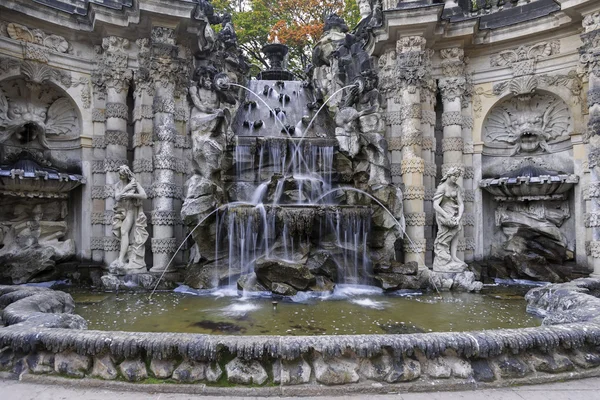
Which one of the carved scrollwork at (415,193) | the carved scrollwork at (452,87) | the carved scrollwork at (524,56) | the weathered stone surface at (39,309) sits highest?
the carved scrollwork at (524,56)

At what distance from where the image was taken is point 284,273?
797cm

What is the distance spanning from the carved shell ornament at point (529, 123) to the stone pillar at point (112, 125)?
1068 cm

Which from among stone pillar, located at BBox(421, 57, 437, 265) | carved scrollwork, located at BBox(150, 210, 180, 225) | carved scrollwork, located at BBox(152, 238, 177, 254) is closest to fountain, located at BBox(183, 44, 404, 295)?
carved scrollwork, located at BBox(152, 238, 177, 254)

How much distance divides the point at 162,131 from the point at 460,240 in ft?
28.8

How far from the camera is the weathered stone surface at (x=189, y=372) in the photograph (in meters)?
3.61

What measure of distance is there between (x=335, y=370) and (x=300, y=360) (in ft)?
1.13

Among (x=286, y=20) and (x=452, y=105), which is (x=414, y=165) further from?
(x=286, y=20)

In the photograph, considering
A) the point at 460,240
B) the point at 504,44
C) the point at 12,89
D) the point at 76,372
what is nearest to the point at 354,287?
the point at 460,240

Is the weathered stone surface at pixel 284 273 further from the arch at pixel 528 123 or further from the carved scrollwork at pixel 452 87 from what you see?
the arch at pixel 528 123

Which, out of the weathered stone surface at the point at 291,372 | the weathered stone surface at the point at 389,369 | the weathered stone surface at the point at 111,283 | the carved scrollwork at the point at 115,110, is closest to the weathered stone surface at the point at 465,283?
the weathered stone surface at the point at 389,369

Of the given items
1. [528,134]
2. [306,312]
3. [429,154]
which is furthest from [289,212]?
[528,134]

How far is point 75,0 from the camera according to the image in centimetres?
1077

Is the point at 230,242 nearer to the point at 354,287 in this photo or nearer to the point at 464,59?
the point at 354,287

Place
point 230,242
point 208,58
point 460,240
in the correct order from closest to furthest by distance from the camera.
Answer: point 230,242
point 460,240
point 208,58
